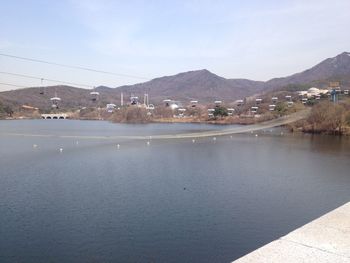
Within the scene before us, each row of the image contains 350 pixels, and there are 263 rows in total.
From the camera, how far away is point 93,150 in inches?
1089

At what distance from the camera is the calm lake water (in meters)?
8.75

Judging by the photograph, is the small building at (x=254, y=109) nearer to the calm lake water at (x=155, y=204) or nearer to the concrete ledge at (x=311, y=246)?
the calm lake water at (x=155, y=204)

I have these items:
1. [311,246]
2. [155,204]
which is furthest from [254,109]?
[311,246]

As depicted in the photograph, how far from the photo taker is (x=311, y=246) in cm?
529

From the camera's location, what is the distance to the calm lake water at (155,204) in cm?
875

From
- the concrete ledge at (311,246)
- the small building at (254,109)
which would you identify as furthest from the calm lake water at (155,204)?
the small building at (254,109)

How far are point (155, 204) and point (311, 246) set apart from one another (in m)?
7.55

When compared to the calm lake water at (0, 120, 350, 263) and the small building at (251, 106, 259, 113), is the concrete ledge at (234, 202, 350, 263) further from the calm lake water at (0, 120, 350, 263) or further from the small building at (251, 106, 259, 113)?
the small building at (251, 106, 259, 113)

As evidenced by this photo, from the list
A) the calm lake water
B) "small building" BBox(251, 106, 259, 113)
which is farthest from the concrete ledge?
"small building" BBox(251, 106, 259, 113)

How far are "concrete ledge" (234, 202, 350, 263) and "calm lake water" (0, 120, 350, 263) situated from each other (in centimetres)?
273

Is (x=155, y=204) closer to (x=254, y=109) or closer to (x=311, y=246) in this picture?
(x=311, y=246)

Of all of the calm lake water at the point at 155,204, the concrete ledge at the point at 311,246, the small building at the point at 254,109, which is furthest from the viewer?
the small building at the point at 254,109

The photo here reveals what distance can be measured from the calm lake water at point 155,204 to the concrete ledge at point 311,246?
273cm

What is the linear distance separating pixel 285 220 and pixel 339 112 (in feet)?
111
